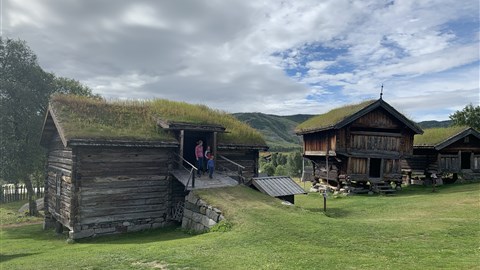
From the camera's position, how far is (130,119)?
20609 mm

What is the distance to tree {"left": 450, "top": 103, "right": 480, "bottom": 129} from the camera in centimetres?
4212

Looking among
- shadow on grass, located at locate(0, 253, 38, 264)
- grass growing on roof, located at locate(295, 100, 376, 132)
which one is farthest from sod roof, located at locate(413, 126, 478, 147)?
shadow on grass, located at locate(0, 253, 38, 264)

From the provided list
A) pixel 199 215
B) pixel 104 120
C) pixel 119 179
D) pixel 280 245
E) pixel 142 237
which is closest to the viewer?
pixel 280 245

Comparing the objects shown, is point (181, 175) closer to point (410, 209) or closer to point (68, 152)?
point (68, 152)

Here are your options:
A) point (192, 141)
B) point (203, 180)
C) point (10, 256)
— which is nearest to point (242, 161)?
point (192, 141)

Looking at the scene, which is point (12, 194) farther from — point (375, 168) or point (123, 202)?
point (375, 168)

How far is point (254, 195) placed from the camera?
1762cm

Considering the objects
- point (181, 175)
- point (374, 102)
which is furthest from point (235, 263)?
point (374, 102)

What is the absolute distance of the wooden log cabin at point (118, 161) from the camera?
1730 centimetres

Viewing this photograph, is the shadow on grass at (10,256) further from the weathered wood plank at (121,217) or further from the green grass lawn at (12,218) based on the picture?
the green grass lawn at (12,218)

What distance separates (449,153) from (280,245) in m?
29.4

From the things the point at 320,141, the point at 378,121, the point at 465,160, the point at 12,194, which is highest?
the point at 378,121

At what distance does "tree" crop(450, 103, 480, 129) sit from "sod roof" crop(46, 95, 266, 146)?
3227cm

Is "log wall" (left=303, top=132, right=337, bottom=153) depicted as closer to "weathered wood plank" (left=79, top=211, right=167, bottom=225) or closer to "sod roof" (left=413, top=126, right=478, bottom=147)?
"sod roof" (left=413, top=126, right=478, bottom=147)
